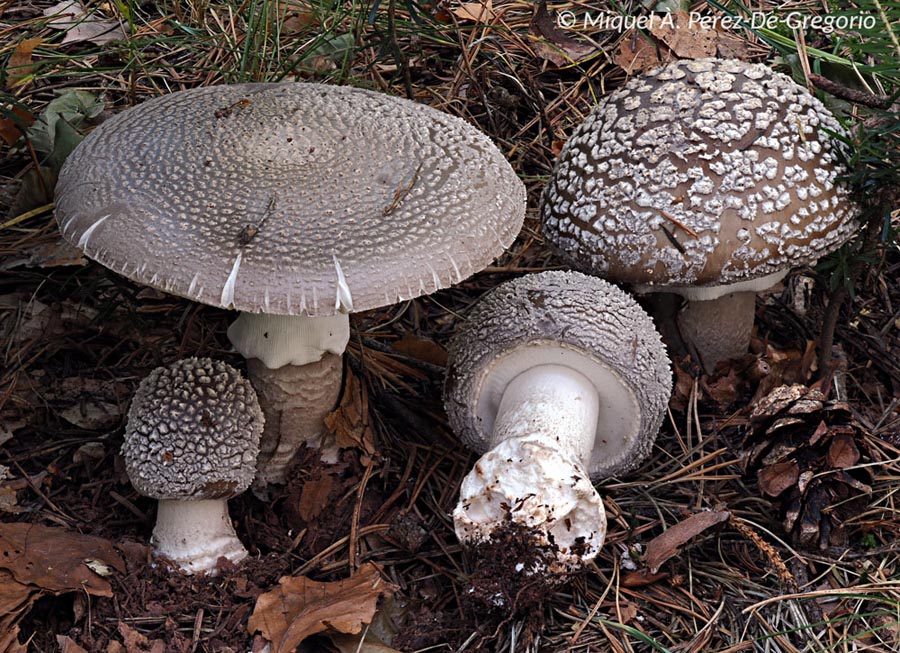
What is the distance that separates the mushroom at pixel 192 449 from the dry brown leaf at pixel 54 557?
209 millimetres

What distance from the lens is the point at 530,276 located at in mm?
3193

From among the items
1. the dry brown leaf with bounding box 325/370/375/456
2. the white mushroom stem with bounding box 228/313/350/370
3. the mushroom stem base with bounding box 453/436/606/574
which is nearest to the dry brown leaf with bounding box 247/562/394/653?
the mushroom stem base with bounding box 453/436/606/574

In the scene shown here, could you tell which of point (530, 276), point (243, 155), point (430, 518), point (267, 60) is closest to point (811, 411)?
point (530, 276)

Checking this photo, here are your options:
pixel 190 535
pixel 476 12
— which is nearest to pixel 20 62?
pixel 476 12

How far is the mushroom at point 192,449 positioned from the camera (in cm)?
276

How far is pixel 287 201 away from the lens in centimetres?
253

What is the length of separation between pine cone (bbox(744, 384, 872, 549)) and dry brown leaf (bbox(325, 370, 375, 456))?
1.46 m

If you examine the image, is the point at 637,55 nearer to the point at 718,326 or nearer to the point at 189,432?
the point at 718,326

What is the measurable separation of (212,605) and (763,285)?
236 centimetres

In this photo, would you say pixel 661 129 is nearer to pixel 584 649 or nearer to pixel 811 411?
pixel 811 411

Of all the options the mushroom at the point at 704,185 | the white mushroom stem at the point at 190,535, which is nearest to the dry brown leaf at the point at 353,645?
the white mushroom stem at the point at 190,535

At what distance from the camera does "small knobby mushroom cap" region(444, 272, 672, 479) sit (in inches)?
116

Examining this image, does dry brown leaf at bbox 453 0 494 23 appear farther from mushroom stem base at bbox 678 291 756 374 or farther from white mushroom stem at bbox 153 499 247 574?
white mushroom stem at bbox 153 499 247 574

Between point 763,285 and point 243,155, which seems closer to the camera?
point 243,155
